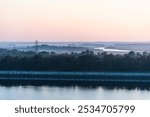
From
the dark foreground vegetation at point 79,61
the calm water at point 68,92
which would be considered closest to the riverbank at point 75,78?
the dark foreground vegetation at point 79,61

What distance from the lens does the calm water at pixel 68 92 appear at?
3.85 m

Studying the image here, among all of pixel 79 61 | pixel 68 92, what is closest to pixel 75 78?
pixel 79 61

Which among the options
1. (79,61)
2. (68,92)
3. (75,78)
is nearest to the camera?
(68,92)

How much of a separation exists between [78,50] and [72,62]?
0.19 m

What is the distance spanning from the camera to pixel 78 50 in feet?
14.3

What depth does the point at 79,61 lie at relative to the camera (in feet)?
14.6

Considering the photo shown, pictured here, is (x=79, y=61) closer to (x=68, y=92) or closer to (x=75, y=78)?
(x=75, y=78)

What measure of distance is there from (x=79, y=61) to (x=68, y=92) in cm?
42

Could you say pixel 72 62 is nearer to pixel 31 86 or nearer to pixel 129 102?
pixel 31 86

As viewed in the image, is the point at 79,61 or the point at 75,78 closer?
the point at 79,61

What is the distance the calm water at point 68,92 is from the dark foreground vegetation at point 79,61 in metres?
0.25

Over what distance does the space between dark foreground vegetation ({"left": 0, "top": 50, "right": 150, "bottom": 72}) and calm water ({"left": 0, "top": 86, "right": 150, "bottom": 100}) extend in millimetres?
254

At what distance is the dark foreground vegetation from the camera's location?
4387mm

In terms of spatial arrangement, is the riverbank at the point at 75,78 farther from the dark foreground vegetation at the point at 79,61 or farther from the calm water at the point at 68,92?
the calm water at the point at 68,92
